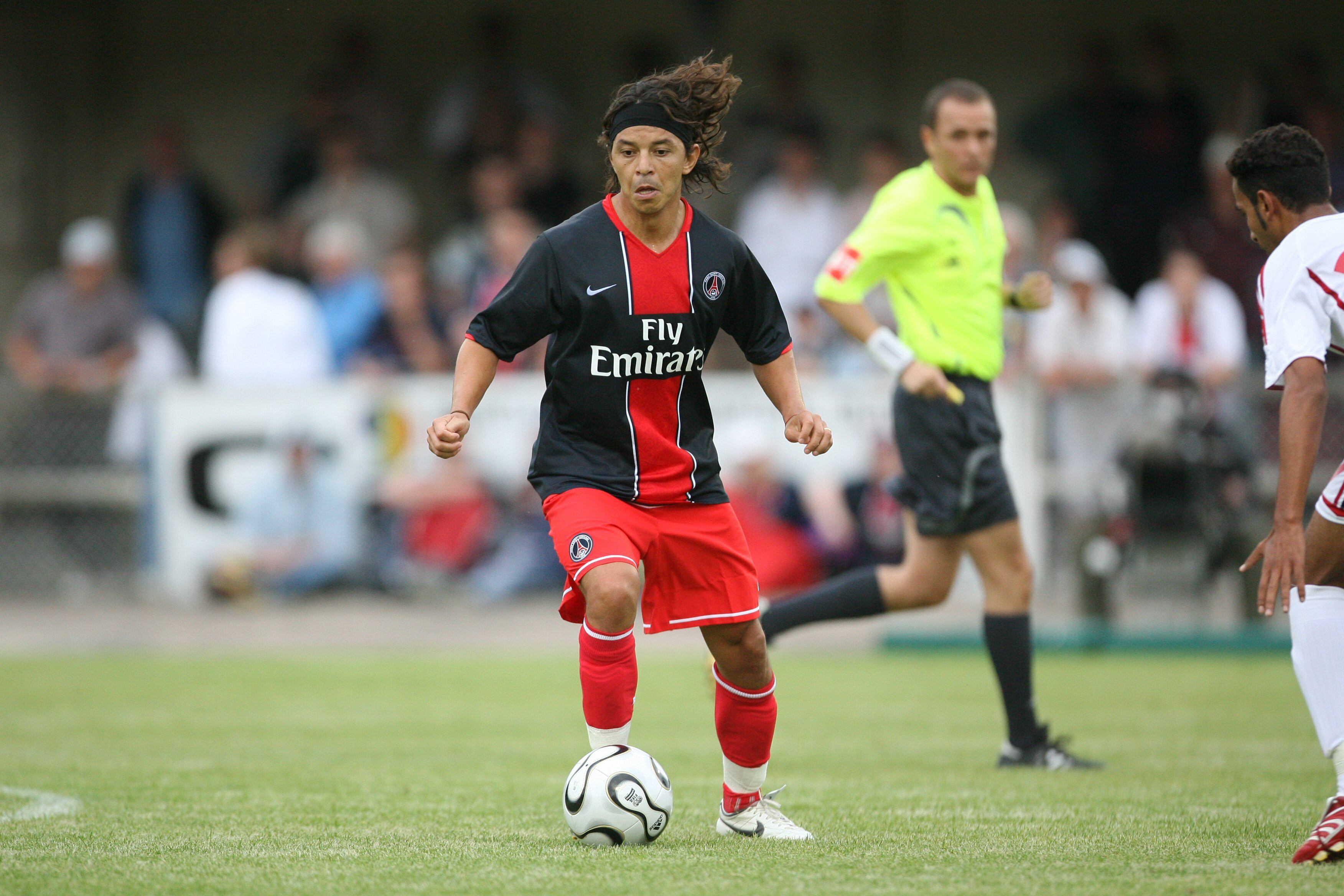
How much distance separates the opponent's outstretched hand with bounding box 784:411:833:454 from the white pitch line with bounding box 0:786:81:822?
2558 millimetres

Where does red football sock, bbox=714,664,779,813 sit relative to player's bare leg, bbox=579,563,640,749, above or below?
below

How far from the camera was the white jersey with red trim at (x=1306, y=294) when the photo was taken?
4551mm

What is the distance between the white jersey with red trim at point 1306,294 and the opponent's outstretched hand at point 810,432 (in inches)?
47.5

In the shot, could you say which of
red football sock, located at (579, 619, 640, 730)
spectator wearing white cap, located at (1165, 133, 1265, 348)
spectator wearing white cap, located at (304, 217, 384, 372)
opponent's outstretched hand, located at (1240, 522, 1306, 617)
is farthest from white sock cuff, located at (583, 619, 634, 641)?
spectator wearing white cap, located at (1165, 133, 1265, 348)

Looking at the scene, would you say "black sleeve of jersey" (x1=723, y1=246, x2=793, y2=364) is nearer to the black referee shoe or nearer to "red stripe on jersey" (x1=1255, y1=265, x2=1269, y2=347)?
"red stripe on jersey" (x1=1255, y1=265, x2=1269, y2=347)

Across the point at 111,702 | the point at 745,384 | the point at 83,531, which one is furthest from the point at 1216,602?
the point at 83,531

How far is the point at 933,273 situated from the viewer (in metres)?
6.78

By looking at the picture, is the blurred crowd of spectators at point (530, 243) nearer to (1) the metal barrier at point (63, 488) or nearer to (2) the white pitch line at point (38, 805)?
(1) the metal barrier at point (63, 488)

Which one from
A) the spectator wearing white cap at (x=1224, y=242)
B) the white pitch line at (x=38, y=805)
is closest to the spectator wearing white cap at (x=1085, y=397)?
the spectator wearing white cap at (x=1224, y=242)

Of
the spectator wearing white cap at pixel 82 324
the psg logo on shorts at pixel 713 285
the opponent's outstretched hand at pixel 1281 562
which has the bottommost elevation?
the opponent's outstretched hand at pixel 1281 562

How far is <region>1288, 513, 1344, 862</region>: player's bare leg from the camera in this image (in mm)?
4648

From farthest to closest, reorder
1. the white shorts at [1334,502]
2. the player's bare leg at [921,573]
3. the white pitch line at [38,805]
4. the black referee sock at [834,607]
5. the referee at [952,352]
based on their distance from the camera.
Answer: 1. the black referee sock at [834,607]
2. the player's bare leg at [921,573]
3. the referee at [952,352]
4. the white pitch line at [38,805]
5. the white shorts at [1334,502]

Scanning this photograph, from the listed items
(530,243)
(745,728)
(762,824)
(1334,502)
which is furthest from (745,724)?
(530,243)

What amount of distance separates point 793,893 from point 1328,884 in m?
1.29
